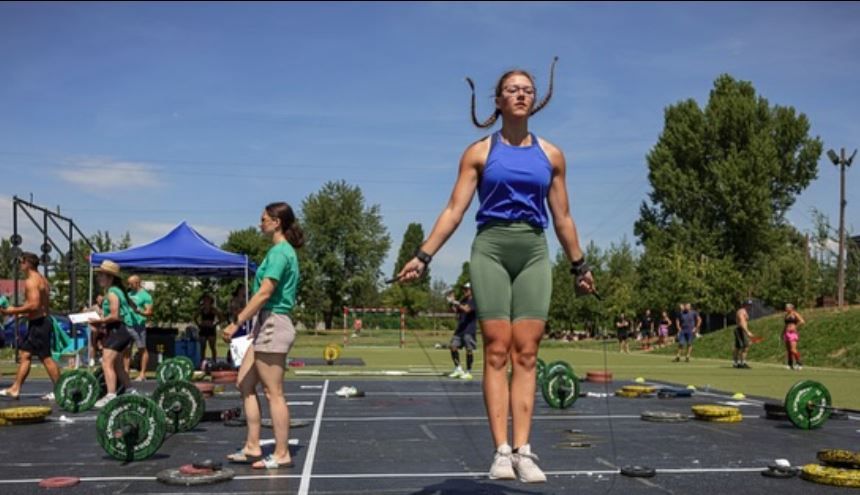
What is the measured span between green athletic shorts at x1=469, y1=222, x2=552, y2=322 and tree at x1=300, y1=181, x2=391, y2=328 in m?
75.1

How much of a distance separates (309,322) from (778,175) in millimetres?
41500

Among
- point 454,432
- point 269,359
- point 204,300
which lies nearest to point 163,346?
point 204,300

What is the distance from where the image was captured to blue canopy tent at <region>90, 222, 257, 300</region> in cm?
1784

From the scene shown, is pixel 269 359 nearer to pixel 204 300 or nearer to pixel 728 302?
pixel 204 300

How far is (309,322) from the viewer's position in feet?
257

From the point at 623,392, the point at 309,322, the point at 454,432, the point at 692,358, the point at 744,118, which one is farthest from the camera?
the point at 309,322

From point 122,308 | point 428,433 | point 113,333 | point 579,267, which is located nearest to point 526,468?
point 579,267

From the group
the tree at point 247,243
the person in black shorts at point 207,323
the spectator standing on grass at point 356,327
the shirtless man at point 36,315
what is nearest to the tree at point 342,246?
the tree at point 247,243

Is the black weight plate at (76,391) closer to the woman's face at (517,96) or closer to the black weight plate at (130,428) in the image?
the black weight plate at (130,428)

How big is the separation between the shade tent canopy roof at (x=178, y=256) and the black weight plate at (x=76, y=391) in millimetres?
7276

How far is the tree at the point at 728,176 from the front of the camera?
52156 mm

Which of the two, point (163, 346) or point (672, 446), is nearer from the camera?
point (672, 446)

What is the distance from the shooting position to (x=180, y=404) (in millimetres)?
8469

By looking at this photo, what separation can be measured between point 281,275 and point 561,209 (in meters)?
2.56
